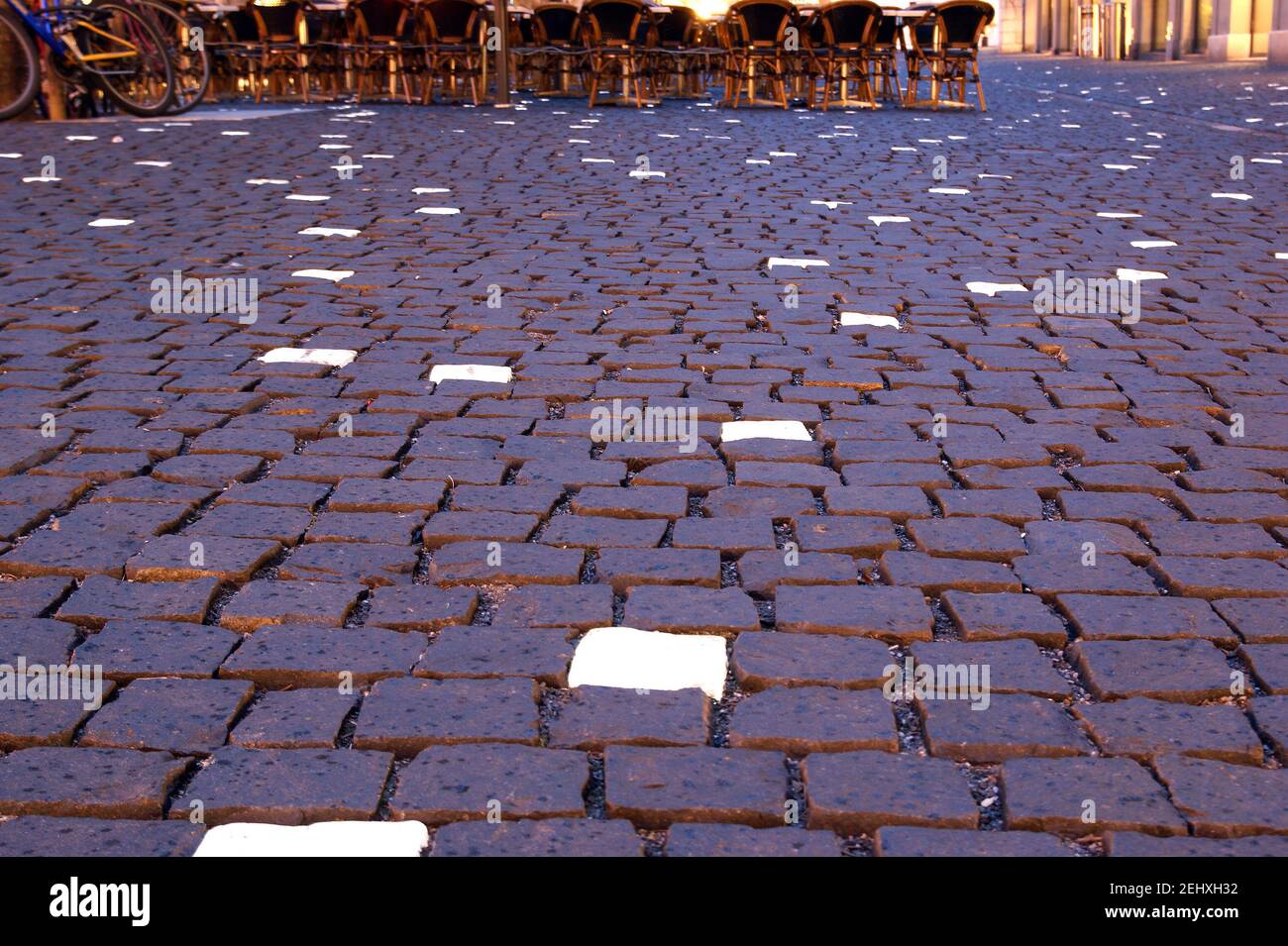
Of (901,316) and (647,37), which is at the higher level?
(647,37)

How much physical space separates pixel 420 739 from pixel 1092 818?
103cm

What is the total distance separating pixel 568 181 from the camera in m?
9.72

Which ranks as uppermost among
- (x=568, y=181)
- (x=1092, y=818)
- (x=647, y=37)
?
(x=647, y=37)

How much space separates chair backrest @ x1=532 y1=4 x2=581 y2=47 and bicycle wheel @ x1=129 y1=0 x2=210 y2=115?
14.8ft

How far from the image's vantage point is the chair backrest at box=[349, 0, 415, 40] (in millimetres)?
17250

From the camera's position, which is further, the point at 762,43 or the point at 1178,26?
the point at 1178,26

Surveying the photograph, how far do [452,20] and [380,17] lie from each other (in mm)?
893

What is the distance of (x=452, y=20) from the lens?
17.5 meters

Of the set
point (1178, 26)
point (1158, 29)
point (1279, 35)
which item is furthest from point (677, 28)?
point (1158, 29)

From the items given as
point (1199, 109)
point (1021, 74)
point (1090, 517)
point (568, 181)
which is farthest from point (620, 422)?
point (1021, 74)

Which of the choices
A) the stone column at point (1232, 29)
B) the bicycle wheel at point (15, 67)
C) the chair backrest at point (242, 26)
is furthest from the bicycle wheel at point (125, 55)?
the stone column at point (1232, 29)

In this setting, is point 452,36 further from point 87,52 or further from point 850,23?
point 87,52

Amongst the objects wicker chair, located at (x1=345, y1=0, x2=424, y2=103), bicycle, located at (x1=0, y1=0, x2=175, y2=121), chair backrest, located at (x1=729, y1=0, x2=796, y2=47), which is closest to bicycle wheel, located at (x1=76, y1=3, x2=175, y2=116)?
bicycle, located at (x1=0, y1=0, x2=175, y2=121)
